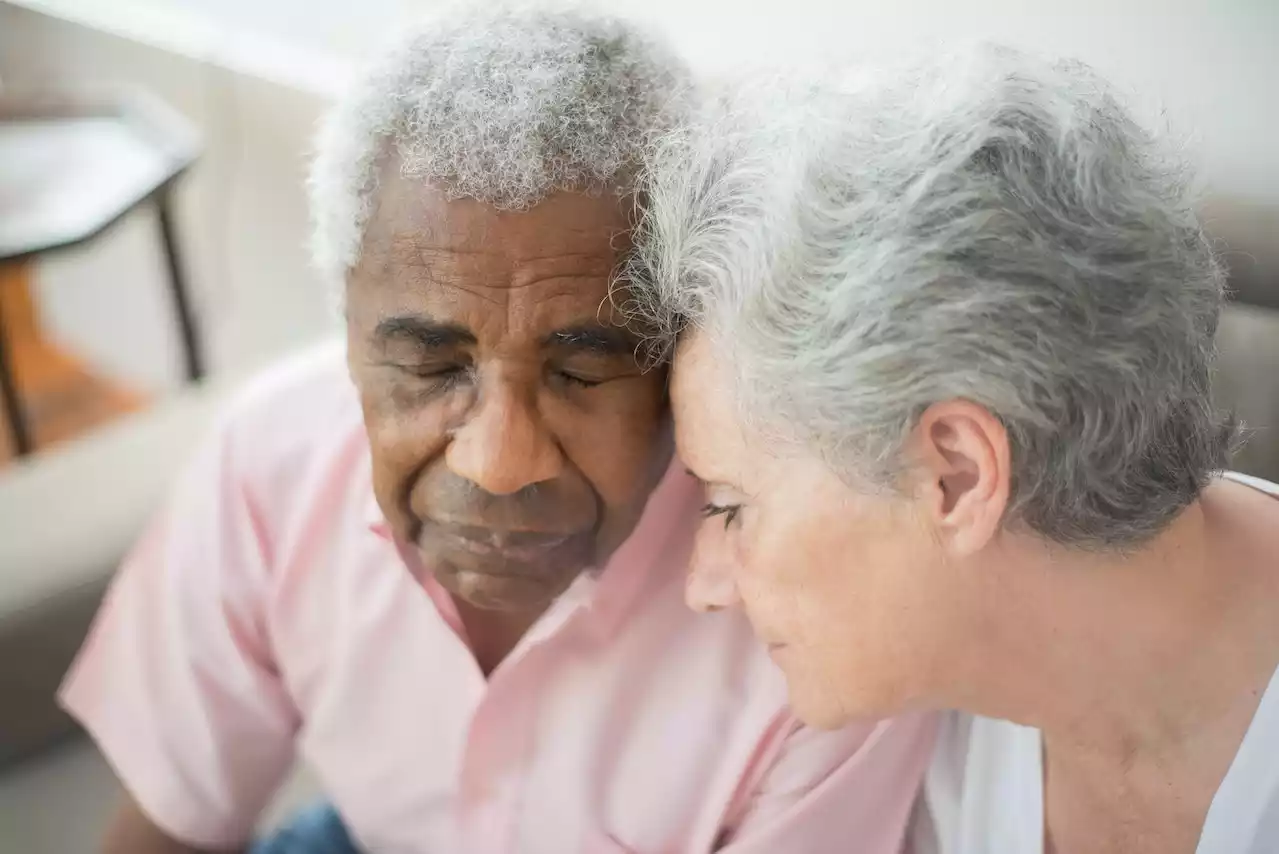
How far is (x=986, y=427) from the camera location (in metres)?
0.59

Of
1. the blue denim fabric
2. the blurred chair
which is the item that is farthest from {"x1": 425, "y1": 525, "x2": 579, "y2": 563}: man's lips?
the blurred chair

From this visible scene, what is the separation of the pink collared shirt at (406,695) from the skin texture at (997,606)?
0.16m

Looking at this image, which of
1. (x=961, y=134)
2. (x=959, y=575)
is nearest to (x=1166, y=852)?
(x=959, y=575)

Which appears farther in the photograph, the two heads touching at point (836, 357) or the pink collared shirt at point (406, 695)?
the pink collared shirt at point (406, 695)

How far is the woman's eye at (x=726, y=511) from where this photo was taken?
736mm

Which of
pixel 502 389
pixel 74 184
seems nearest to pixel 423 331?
pixel 502 389

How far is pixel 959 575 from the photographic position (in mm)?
653

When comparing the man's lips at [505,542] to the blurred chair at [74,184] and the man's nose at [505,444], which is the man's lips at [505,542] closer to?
the man's nose at [505,444]

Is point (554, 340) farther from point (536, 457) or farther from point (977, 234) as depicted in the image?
point (977, 234)

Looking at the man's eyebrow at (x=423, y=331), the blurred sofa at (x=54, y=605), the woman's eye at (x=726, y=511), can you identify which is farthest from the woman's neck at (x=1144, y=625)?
the blurred sofa at (x=54, y=605)

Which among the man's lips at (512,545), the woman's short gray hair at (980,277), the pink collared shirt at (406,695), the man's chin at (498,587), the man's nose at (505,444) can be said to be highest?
the woman's short gray hair at (980,277)

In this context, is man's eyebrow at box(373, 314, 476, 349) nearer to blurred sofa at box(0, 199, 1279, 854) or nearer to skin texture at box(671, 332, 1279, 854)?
skin texture at box(671, 332, 1279, 854)

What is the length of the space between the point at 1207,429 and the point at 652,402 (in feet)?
1.19

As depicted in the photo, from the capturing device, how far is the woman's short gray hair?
564 millimetres
